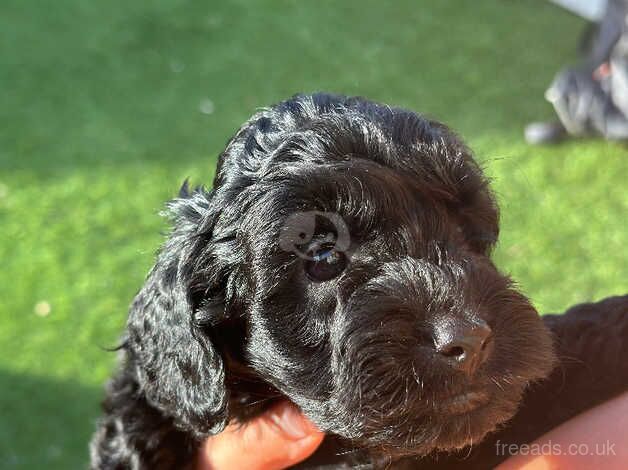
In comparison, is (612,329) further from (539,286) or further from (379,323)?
(539,286)

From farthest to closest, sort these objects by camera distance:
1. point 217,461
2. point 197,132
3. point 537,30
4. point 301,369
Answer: point 537,30
point 197,132
point 217,461
point 301,369

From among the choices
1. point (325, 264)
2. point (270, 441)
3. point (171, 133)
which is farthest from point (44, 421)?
point (325, 264)

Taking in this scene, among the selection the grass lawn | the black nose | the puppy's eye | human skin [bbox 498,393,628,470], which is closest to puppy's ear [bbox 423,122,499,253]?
the puppy's eye

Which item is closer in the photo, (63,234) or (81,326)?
(81,326)

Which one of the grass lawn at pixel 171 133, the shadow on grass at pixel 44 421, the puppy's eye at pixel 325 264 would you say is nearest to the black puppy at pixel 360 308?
the puppy's eye at pixel 325 264

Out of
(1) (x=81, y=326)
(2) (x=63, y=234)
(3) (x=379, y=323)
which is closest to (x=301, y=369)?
(3) (x=379, y=323)

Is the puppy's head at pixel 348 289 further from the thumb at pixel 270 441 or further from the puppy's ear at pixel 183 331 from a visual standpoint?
the thumb at pixel 270 441

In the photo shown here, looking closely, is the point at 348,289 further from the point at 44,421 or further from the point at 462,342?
the point at 44,421
